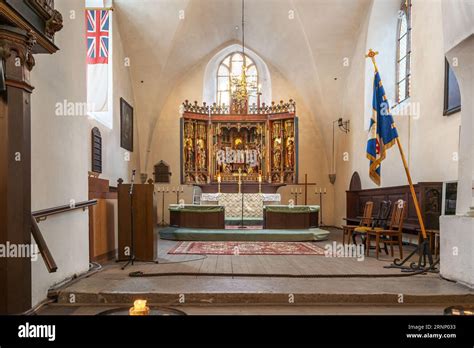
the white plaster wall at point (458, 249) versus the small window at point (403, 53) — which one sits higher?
the small window at point (403, 53)

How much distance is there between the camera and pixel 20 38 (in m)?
3.39

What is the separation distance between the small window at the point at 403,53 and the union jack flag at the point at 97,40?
7.00 metres

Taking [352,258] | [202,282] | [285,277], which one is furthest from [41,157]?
[352,258]

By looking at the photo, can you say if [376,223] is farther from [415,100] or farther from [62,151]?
[62,151]

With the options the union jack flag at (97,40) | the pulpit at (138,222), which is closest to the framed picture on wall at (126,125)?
the union jack flag at (97,40)

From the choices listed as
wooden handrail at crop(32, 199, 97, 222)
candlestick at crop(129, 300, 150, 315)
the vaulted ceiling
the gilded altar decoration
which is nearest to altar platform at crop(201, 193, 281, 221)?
the gilded altar decoration

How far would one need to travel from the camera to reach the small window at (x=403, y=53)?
372 inches

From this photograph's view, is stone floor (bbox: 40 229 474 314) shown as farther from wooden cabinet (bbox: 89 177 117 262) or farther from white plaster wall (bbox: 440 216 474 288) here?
wooden cabinet (bbox: 89 177 117 262)

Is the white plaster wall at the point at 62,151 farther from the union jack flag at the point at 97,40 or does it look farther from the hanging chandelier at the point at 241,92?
the hanging chandelier at the point at 241,92

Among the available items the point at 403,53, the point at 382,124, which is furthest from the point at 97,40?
the point at 403,53

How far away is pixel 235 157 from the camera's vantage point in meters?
13.2
